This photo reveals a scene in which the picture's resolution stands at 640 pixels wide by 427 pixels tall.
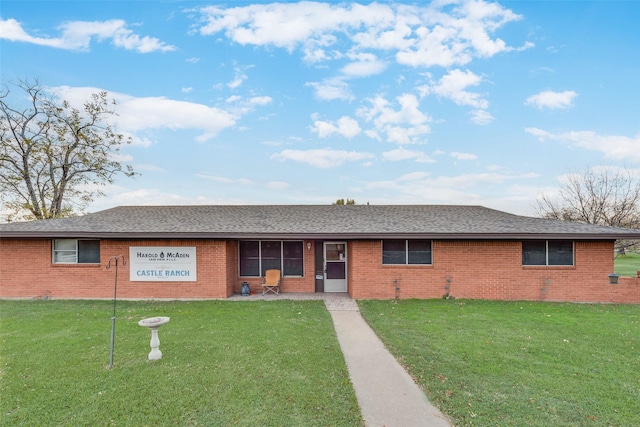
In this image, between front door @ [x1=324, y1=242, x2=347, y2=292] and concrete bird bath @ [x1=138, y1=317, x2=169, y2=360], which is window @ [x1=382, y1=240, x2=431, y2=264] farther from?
concrete bird bath @ [x1=138, y1=317, x2=169, y2=360]

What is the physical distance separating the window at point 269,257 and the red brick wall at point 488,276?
2.38 m

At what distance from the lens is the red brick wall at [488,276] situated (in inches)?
404

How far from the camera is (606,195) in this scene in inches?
793

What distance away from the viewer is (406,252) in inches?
421

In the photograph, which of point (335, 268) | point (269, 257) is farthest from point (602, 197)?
point (269, 257)

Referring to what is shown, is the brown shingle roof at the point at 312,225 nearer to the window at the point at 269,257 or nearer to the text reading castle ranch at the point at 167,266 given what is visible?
the text reading castle ranch at the point at 167,266

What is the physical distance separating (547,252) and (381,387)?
30.5 feet

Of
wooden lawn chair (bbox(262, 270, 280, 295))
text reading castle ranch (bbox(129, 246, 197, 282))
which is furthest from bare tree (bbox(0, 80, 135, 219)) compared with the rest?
wooden lawn chair (bbox(262, 270, 280, 295))

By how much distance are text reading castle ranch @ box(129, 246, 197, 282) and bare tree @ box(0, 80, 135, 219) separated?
14599mm

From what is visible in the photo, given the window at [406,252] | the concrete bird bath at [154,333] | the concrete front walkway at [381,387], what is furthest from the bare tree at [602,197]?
the concrete bird bath at [154,333]

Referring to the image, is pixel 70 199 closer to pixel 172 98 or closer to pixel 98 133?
pixel 98 133

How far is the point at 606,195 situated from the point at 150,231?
86.1 ft

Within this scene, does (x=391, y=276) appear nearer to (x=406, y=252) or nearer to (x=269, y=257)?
(x=406, y=252)

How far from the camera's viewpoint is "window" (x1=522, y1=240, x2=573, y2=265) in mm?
10398
